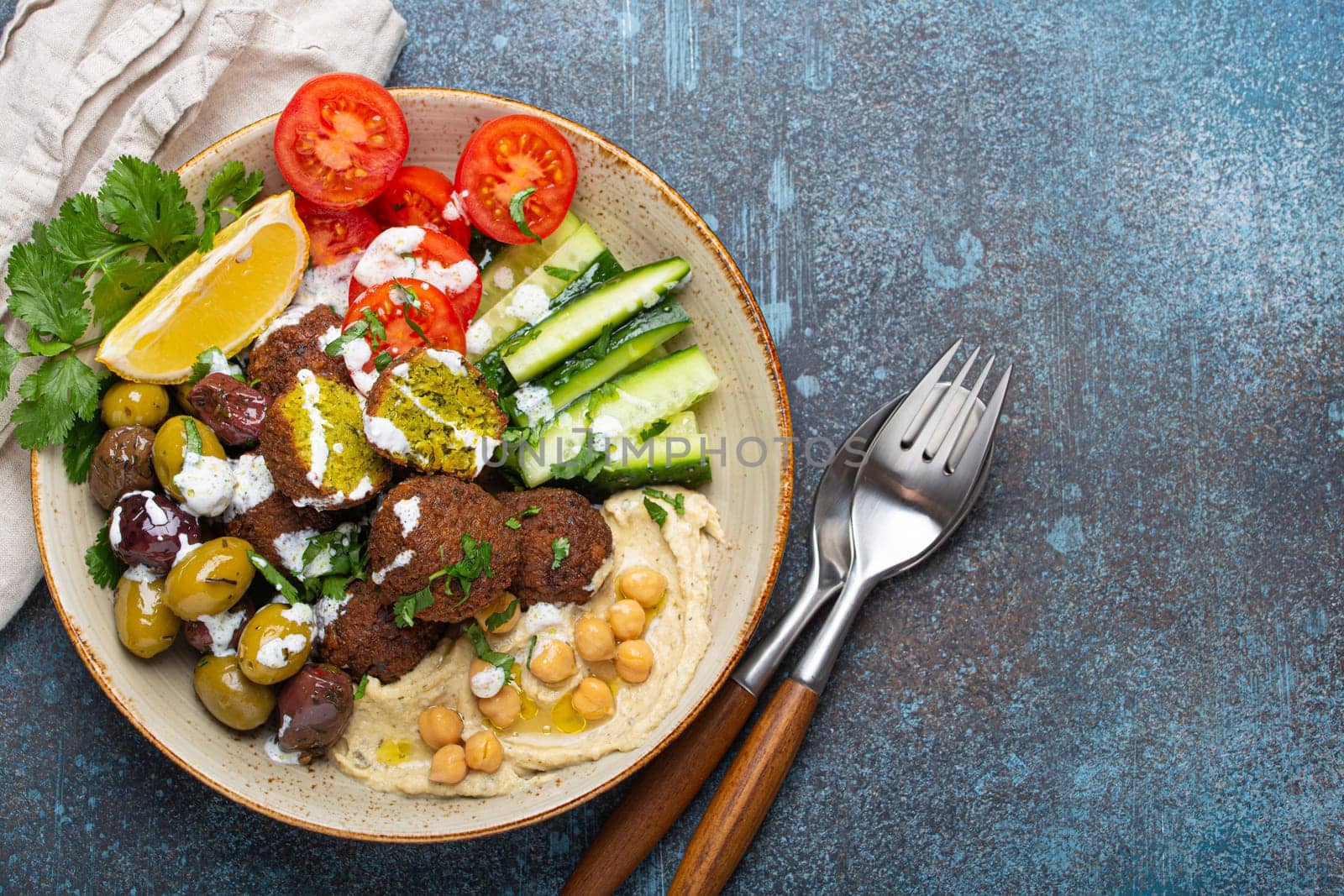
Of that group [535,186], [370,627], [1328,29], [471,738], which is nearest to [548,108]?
[535,186]

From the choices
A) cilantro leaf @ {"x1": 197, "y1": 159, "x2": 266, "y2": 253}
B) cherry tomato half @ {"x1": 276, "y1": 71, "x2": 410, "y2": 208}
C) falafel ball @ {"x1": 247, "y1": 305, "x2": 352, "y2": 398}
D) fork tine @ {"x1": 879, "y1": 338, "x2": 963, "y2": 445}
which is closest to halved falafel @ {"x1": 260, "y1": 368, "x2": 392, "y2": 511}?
falafel ball @ {"x1": 247, "y1": 305, "x2": 352, "y2": 398}

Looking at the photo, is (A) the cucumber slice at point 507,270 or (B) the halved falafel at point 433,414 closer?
(B) the halved falafel at point 433,414

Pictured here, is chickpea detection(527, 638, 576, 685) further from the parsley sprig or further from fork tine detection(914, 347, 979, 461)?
the parsley sprig

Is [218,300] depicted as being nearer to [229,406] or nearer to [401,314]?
[229,406]

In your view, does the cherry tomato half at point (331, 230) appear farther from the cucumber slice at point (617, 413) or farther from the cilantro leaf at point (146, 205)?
the cucumber slice at point (617, 413)

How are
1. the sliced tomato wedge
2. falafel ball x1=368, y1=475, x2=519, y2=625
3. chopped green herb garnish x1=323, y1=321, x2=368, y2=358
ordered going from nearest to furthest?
falafel ball x1=368, y1=475, x2=519, y2=625 < chopped green herb garnish x1=323, y1=321, x2=368, y2=358 < the sliced tomato wedge

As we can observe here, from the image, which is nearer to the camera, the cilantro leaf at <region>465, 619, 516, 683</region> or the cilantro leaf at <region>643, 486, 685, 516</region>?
the cilantro leaf at <region>465, 619, 516, 683</region>

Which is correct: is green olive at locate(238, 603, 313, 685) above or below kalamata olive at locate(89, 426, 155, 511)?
below

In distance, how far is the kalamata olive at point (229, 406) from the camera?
3.12 m

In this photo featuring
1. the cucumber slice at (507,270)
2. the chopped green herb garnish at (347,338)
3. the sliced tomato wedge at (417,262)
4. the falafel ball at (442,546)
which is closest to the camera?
the falafel ball at (442,546)

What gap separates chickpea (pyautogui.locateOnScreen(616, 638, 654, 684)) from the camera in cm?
328

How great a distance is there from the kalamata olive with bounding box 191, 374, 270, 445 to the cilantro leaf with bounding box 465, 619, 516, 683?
3.43 feet

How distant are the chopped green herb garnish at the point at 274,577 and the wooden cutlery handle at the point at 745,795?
1.74 m

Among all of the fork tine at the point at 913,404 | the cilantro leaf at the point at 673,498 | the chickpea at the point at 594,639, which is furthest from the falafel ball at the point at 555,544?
the fork tine at the point at 913,404
